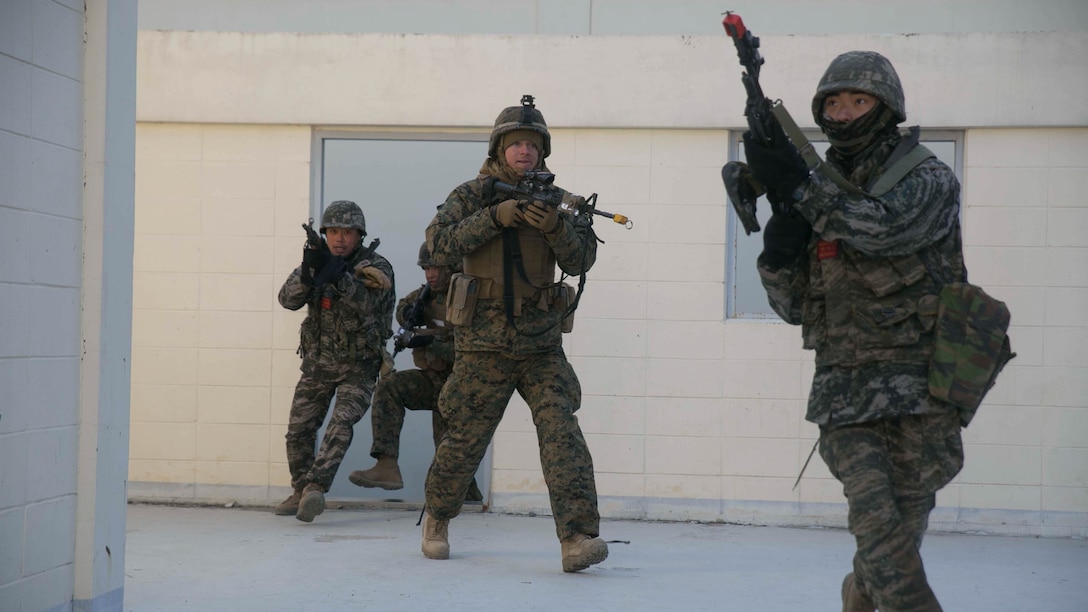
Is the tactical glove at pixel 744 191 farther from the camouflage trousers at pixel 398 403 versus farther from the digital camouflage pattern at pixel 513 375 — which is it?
the camouflage trousers at pixel 398 403

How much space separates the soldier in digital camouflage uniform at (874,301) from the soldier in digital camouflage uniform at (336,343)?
12.7ft

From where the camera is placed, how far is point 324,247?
744 cm

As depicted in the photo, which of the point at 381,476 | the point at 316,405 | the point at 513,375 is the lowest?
the point at 381,476

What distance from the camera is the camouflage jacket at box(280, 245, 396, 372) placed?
7.70 meters

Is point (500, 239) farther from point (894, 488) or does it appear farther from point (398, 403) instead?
point (894, 488)

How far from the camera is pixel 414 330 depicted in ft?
25.4

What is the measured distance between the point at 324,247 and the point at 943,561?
381 cm

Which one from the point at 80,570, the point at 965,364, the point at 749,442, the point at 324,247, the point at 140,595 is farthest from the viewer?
the point at 749,442

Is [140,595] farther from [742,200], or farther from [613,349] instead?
[613,349]

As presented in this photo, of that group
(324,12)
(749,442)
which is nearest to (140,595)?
(749,442)

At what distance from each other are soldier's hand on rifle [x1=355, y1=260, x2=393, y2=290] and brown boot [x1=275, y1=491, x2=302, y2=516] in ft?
4.49

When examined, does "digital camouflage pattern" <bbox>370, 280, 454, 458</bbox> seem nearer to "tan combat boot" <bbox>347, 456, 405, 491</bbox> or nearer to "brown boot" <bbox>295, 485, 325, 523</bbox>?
"tan combat boot" <bbox>347, 456, 405, 491</bbox>

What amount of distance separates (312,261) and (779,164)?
158 inches

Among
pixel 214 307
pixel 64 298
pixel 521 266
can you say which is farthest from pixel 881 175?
pixel 214 307
